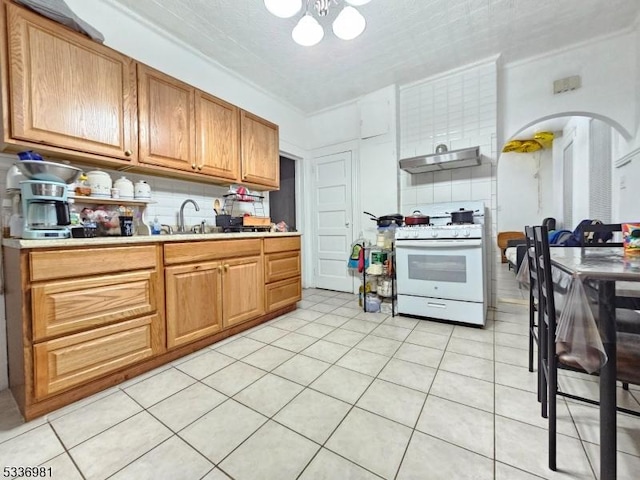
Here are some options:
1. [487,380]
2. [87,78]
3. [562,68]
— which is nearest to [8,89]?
[87,78]

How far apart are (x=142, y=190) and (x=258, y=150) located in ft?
A: 4.07

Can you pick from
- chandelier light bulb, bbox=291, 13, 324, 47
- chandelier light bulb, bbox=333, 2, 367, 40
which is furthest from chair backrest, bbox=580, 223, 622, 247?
chandelier light bulb, bbox=291, 13, 324, 47

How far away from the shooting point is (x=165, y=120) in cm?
208

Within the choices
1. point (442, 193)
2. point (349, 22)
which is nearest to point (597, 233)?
point (442, 193)

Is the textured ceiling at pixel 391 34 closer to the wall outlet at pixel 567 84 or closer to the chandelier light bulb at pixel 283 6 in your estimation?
the wall outlet at pixel 567 84

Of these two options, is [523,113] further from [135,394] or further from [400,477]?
[135,394]

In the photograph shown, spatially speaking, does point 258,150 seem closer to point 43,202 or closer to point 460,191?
point 43,202

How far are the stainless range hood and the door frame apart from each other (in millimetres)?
845

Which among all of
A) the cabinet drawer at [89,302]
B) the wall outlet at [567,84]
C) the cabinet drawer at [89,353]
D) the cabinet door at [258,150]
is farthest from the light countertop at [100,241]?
the wall outlet at [567,84]

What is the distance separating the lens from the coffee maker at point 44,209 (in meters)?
1.34

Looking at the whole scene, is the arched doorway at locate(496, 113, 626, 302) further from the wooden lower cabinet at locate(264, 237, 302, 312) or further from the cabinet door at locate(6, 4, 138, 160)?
the cabinet door at locate(6, 4, 138, 160)

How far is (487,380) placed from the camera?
5.03 feet

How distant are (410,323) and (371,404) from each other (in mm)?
1337

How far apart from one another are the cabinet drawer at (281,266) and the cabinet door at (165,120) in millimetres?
1075
